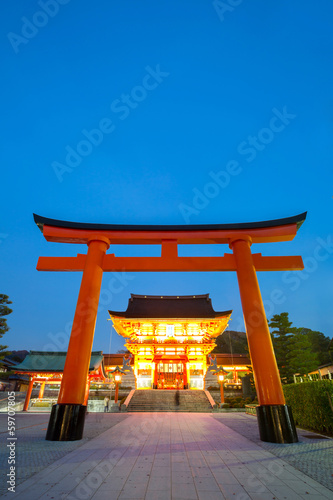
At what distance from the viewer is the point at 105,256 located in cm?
857

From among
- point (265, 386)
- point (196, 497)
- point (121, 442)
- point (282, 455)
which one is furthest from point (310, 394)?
point (196, 497)

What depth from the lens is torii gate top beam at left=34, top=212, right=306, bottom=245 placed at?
8648 millimetres

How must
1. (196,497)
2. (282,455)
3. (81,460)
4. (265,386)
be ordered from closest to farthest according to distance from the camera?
1. (196,497)
2. (81,460)
3. (282,455)
4. (265,386)

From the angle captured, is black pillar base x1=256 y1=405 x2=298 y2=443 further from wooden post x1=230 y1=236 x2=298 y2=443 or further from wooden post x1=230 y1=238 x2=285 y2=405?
wooden post x1=230 y1=238 x2=285 y2=405

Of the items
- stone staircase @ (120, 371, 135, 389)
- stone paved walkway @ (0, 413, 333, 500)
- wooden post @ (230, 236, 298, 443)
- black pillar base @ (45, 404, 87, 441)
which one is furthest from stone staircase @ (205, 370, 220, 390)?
black pillar base @ (45, 404, 87, 441)

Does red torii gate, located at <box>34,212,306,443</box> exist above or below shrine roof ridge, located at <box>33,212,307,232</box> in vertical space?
below

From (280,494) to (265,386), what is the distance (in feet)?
10.6

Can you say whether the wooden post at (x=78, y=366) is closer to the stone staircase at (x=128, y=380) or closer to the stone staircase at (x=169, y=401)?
the stone staircase at (x=169, y=401)

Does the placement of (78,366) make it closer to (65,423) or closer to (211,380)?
(65,423)

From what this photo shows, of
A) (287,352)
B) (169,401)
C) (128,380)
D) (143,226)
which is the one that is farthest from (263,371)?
(128,380)

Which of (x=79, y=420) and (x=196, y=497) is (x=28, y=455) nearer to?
(x=79, y=420)

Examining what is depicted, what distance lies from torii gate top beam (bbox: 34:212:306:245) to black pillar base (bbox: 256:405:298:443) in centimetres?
487

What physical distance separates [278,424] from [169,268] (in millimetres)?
4899

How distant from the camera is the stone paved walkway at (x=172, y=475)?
3.27 m
